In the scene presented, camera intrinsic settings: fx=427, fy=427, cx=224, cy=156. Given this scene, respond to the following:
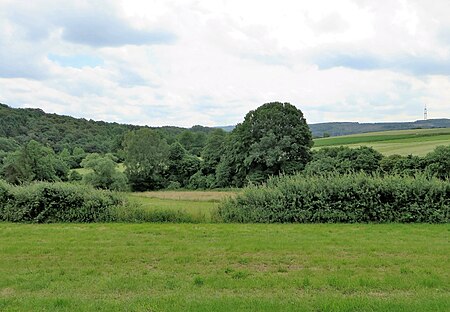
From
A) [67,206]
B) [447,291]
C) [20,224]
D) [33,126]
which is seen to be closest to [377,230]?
[447,291]

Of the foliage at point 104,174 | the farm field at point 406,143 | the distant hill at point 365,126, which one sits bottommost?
the foliage at point 104,174

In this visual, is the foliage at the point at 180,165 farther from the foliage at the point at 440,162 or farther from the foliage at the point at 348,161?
the foliage at the point at 440,162

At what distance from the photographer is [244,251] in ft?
37.4

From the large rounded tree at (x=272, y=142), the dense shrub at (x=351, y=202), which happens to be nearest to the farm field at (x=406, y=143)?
the large rounded tree at (x=272, y=142)

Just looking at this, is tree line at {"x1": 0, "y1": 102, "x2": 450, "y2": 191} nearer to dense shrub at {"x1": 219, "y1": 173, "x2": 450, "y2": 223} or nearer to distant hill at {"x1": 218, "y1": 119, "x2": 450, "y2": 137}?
dense shrub at {"x1": 219, "y1": 173, "x2": 450, "y2": 223}

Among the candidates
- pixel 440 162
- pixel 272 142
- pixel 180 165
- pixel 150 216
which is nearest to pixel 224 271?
pixel 150 216

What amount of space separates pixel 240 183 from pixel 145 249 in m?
43.2

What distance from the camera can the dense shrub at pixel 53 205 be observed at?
19734mm

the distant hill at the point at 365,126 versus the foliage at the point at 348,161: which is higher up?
the distant hill at the point at 365,126

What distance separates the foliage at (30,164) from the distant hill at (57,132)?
11513mm

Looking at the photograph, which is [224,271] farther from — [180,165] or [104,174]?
[180,165]

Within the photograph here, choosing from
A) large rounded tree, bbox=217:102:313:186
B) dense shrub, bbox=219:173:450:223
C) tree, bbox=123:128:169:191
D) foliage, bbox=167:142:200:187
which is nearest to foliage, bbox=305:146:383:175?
large rounded tree, bbox=217:102:313:186

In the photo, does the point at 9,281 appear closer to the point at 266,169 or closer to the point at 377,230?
the point at 377,230

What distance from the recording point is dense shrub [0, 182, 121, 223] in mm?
19734
